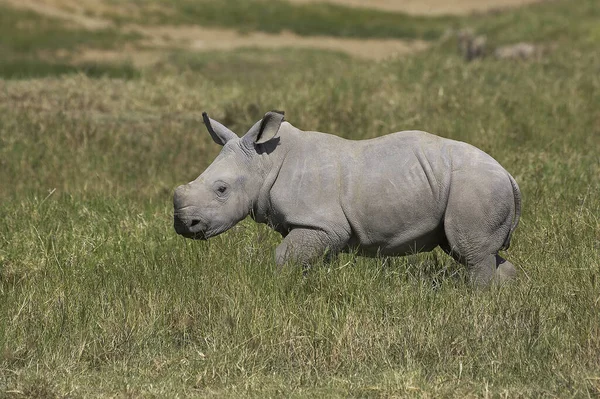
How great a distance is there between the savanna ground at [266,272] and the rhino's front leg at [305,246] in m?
0.08

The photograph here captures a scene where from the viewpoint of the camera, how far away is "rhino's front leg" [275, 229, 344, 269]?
Result: 19.5ft

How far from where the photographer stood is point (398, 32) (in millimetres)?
37625

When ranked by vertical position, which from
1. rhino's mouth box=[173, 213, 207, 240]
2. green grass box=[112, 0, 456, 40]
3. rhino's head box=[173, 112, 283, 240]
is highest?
rhino's head box=[173, 112, 283, 240]

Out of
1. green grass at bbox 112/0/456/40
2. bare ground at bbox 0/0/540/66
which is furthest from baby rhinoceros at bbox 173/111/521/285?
green grass at bbox 112/0/456/40

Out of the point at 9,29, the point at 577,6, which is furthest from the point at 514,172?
the point at 577,6

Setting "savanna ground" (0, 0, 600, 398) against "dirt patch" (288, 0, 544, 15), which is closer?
"savanna ground" (0, 0, 600, 398)

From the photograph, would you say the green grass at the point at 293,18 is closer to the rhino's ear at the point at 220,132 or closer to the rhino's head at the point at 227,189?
the rhino's ear at the point at 220,132

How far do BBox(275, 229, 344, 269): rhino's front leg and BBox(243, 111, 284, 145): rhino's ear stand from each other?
596mm

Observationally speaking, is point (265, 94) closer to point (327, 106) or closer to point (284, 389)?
point (327, 106)

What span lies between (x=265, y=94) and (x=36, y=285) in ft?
23.6

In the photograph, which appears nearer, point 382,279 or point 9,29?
point 382,279

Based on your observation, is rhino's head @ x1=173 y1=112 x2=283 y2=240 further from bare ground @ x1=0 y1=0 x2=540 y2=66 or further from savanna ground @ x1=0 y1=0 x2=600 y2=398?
bare ground @ x1=0 y1=0 x2=540 y2=66

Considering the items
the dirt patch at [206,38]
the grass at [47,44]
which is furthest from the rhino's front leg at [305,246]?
the dirt patch at [206,38]

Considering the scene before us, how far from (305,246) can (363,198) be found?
44 cm
